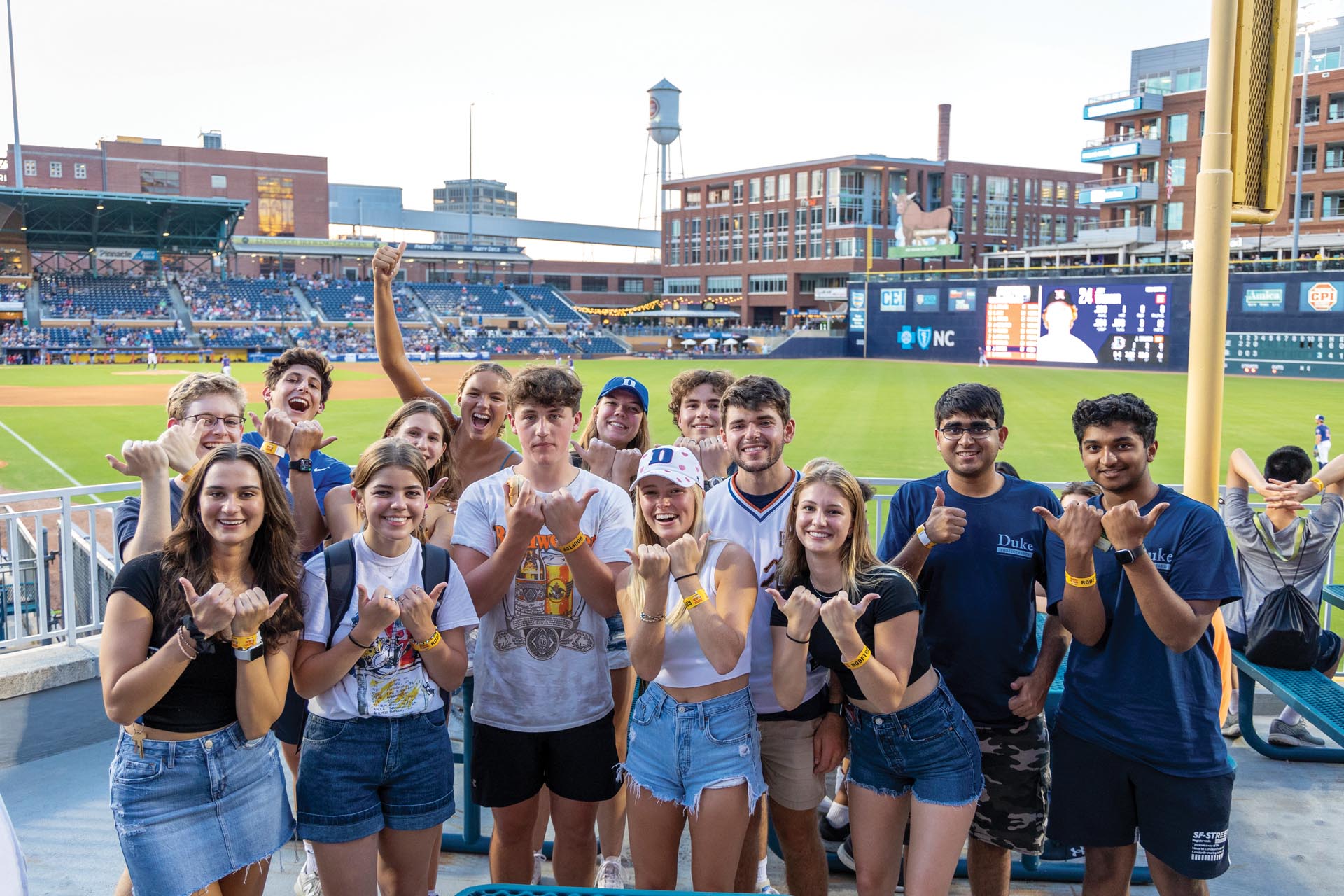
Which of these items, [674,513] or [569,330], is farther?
[569,330]

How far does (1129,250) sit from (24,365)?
6650cm

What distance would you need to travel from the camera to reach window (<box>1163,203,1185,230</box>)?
62219mm

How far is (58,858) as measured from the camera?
177 inches

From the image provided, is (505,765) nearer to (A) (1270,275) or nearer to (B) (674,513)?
(B) (674,513)

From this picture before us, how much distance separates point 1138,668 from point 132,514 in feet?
13.1

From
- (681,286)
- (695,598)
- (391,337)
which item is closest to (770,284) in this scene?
(681,286)

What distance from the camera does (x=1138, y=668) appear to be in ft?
11.5

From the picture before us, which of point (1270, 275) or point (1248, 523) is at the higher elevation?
point (1270, 275)

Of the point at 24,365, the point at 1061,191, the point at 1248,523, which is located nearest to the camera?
the point at 1248,523

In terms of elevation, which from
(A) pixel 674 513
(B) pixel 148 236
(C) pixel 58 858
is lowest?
(C) pixel 58 858

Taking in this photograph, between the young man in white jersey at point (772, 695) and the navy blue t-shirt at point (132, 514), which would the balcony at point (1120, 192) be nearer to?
the young man in white jersey at point (772, 695)

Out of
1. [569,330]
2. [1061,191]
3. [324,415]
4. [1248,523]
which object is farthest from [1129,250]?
[1248,523]

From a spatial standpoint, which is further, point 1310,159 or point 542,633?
point 1310,159

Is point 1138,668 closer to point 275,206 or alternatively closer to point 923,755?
point 923,755
